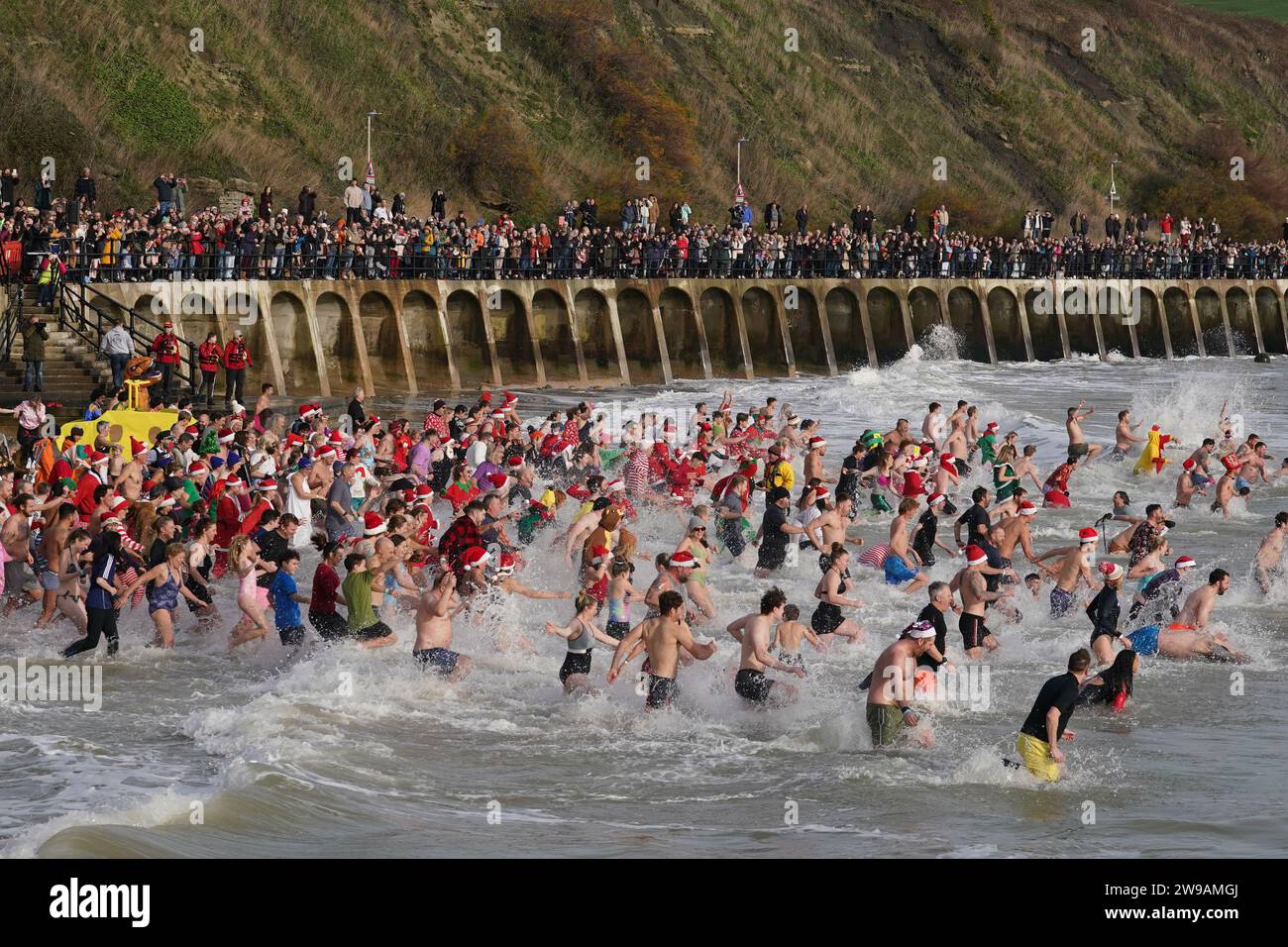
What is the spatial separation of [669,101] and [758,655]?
4869cm

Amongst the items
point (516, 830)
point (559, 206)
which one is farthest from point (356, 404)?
point (559, 206)

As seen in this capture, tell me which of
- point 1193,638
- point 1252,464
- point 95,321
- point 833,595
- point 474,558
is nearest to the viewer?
point 474,558

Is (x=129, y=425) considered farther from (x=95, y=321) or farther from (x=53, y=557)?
(x=95, y=321)

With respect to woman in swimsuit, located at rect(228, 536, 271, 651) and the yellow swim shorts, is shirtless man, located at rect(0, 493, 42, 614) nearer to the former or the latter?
woman in swimsuit, located at rect(228, 536, 271, 651)

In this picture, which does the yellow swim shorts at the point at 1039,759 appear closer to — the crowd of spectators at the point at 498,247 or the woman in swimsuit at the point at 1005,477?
the woman in swimsuit at the point at 1005,477

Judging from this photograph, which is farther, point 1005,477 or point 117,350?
point 117,350

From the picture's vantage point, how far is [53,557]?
1409cm

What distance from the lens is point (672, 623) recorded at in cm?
1220

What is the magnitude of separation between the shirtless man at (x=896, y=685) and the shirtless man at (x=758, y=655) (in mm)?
891

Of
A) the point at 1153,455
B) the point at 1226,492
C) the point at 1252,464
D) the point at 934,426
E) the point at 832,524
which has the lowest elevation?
the point at 832,524

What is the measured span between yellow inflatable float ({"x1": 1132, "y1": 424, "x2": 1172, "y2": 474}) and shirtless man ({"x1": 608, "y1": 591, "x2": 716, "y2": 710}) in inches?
610

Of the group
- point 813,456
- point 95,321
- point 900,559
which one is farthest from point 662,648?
point 95,321

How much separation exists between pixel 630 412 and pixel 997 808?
2284cm

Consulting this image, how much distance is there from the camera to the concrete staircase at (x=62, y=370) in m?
25.3
